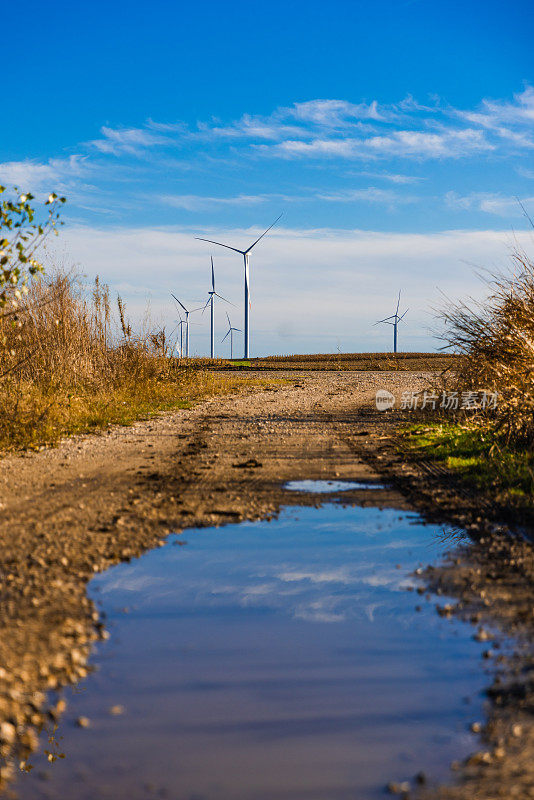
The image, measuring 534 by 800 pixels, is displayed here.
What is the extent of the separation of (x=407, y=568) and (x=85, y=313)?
1634cm

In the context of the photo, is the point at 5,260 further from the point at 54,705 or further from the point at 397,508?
the point at 54,705

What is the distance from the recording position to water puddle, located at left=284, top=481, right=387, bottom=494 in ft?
29.7

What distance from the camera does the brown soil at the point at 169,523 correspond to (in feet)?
11.1

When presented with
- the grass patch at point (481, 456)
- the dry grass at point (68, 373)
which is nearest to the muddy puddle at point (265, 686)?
the grass patch at point (481, 456)

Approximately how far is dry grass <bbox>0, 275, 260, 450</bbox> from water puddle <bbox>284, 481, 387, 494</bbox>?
4.91 metres

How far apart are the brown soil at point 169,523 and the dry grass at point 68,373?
102 cm

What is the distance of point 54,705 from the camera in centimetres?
350
